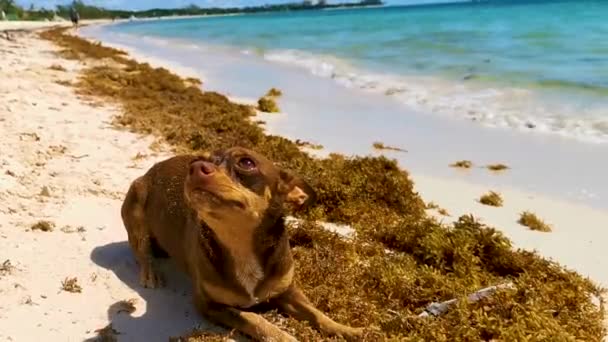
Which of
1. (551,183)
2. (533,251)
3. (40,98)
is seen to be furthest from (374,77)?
(533,251)

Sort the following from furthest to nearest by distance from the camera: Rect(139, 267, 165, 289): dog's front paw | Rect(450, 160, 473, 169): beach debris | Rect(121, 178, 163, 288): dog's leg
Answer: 1. Rect(450, 160, 473, 169): beach debris
2. Rect(121, 178, 163, 288): dog's leg
3. Rect(139, 267, 165, 289): dog's front paw

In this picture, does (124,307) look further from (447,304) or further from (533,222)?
(533,222)

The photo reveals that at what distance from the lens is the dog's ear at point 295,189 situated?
3.85 metres

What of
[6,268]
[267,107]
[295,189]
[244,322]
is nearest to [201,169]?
[295,189]

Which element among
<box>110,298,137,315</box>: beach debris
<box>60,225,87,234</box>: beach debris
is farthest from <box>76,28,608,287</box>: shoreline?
<box>60,225,87,234</box>: beach debris

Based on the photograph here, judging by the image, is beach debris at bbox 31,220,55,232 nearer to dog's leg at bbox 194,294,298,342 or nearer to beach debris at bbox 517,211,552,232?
dog's leg at bbox 194,294,298,342

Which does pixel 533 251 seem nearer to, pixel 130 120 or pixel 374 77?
pixel 130 120

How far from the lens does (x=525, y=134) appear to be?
374 inches

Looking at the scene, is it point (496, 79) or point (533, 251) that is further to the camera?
point (496, 79)

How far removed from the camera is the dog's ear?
3850mm

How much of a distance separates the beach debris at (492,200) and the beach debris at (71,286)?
13.4ft

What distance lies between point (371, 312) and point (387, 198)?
2.27 meters

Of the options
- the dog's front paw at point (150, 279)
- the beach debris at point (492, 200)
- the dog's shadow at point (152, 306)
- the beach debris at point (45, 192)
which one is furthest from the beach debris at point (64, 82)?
the beach debris at point (492, 200)

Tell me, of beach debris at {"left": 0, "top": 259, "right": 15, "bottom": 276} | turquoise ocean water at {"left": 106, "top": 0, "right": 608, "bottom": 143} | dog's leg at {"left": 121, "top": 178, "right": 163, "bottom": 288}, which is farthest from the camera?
turquoise ocean water at {"left": 106, "top": 0, "right": 608, "bottom": 143}
